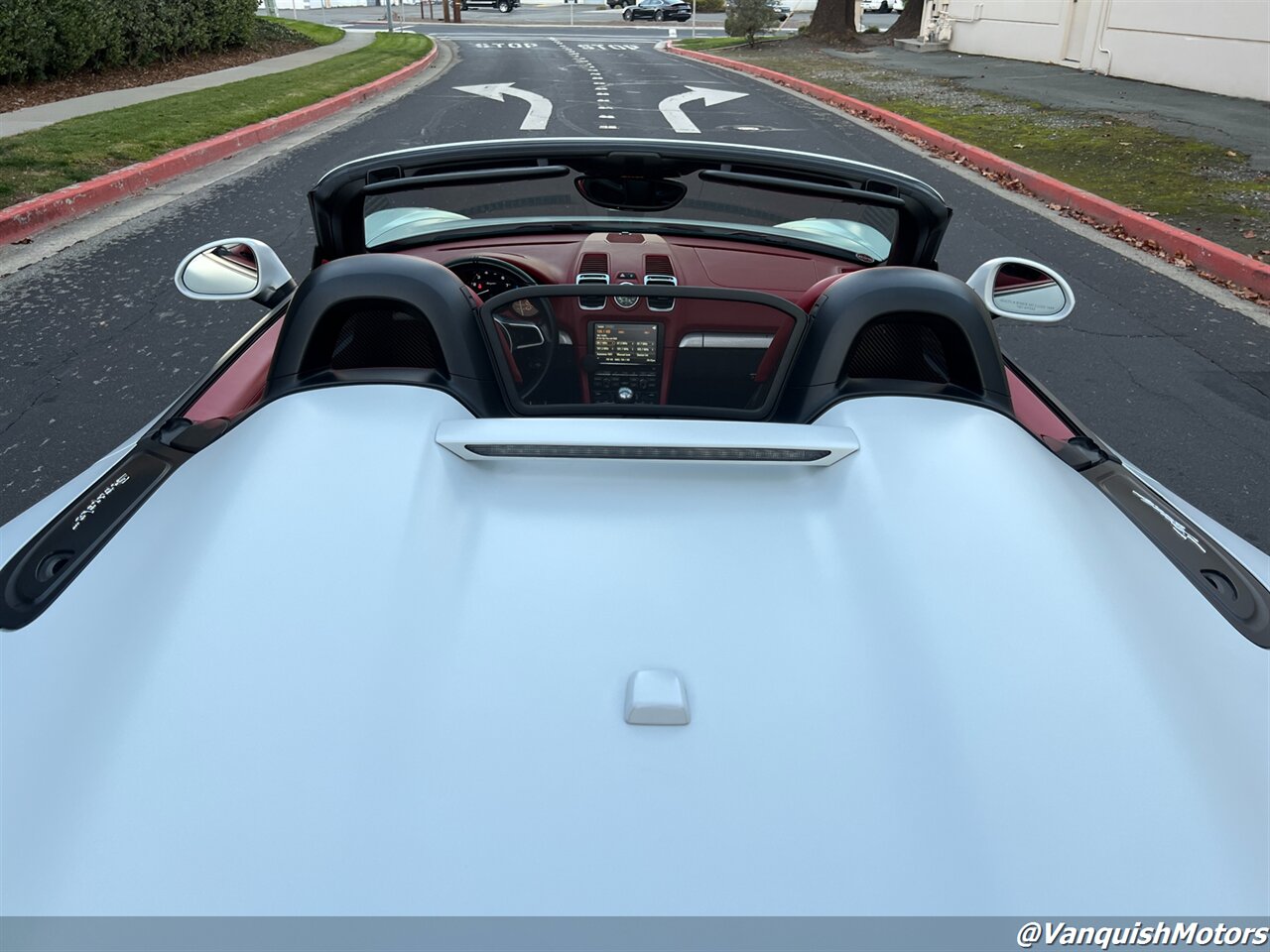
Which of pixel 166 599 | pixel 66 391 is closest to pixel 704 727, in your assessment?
pixel 166 599

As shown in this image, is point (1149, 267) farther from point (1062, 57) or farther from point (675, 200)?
point (1062, 57)

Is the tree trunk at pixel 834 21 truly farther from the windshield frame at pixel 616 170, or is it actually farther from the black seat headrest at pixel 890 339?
the black seat headrest at pixel 890 339

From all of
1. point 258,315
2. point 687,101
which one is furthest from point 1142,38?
point 258,315

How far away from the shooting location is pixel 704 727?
114 centimetres

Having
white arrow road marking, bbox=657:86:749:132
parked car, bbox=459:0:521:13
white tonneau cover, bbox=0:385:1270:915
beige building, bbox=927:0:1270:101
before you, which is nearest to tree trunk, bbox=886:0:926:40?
beige building, bbox=927:0:1270:101

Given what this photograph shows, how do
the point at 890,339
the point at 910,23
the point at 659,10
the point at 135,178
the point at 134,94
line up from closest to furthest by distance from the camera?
the point at 890,339 → the point at 135,178 → the point at 134,94 → the point at 910,23 → the point at 659,10

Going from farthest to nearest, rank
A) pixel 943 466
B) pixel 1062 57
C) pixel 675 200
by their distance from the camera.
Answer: pixel 1062 57 → pixel 675 200 → pixel 943 466

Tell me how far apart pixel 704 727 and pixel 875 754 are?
0.65ft

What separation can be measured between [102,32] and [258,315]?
39.7ft

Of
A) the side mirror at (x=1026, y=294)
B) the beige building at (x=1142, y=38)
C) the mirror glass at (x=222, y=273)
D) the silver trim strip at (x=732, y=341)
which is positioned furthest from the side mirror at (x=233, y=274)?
the beige building at (x=1142, y=38)

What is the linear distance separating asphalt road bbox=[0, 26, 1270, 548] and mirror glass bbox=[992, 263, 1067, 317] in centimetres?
97

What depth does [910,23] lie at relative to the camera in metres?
29.0

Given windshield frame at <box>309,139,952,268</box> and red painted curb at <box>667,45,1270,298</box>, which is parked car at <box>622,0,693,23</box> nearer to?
red painted curb at <box>667,45,1270,298</box>

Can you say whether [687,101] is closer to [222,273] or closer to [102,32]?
[102,32]
